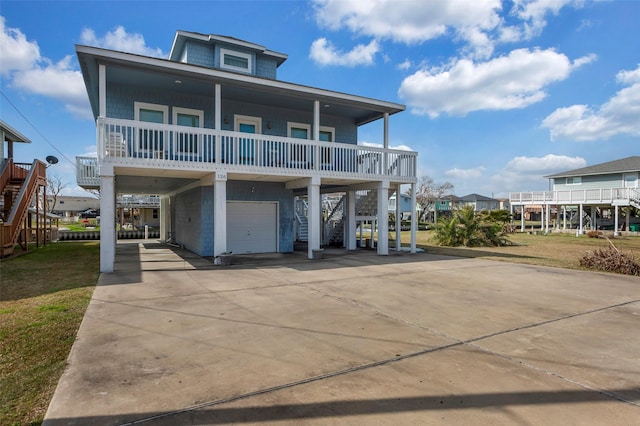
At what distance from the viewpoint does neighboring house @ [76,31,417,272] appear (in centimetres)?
984

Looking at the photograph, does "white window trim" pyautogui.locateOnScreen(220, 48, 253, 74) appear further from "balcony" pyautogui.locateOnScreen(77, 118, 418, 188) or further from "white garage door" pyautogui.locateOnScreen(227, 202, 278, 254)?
"white garage door" pyautogui.locateOnScreen(227, 202, 278, 254)

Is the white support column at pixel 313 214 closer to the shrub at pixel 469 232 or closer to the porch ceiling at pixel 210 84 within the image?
the porch ceiling at pixel 210 84

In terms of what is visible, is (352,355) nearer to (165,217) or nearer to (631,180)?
(165,217)

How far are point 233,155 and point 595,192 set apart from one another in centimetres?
2972

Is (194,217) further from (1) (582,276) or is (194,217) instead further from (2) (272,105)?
(1) (582,276)

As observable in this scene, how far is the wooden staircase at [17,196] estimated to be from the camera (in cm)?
1282

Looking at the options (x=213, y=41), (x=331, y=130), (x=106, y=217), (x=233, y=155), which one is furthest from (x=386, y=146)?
(x=106, y=217)

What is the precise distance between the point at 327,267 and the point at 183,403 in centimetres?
770

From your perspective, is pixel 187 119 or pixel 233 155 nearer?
pixel 233 155

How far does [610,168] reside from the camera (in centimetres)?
3078

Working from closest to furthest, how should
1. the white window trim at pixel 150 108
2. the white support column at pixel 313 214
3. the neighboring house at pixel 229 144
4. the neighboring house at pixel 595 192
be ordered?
the neighboring house at pixel 229 144 → the white window trim at pixel 150 108 → the white support column at pixel 313 214 → the neighboring house at pixel 595 192

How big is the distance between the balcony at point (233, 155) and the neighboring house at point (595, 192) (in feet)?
73.3

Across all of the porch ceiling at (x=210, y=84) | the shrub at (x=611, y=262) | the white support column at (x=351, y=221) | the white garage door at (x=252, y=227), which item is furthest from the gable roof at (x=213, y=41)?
the shrub at (x=611, y=262)

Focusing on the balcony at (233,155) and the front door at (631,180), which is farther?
the front door at (631,180)
